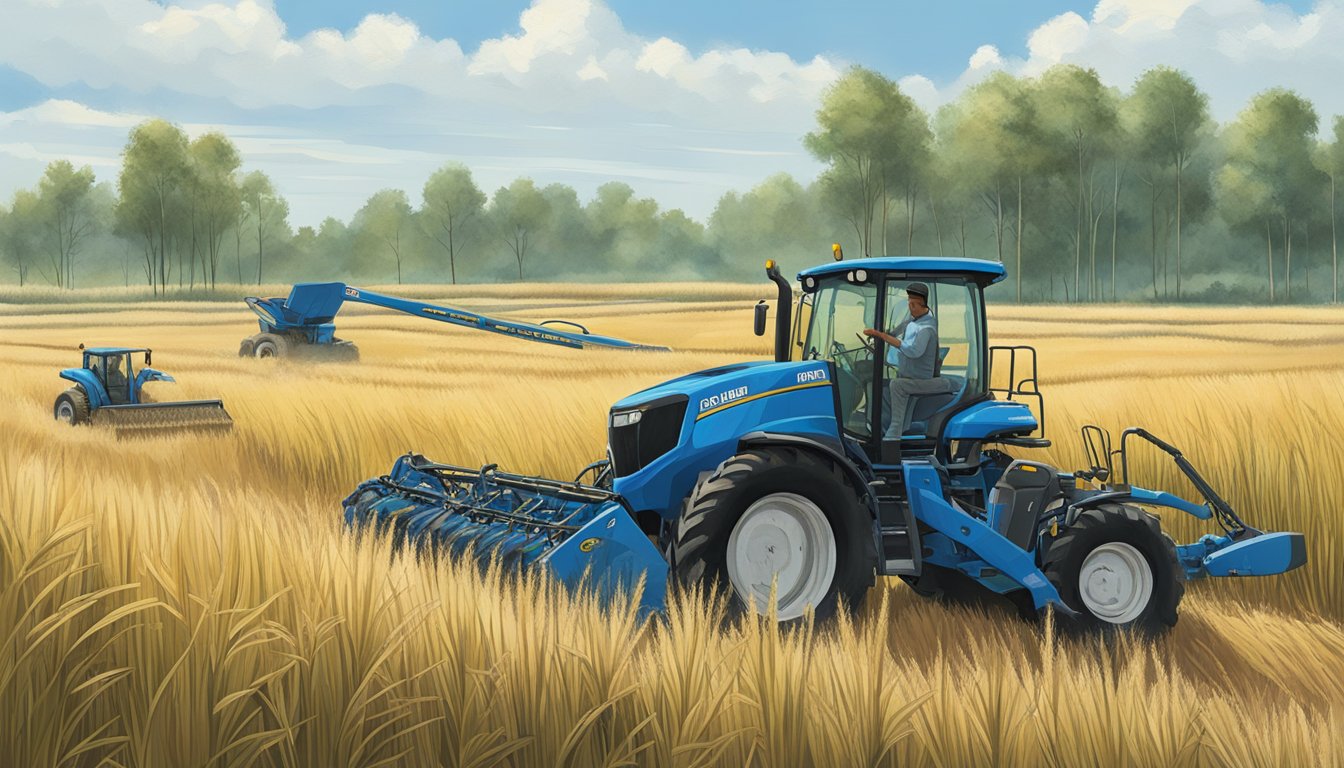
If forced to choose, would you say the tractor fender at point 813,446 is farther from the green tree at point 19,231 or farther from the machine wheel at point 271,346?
the green tree at point 19,231

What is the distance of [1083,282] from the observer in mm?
107312

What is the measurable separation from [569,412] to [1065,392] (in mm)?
5486

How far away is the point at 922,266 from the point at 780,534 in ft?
6.09

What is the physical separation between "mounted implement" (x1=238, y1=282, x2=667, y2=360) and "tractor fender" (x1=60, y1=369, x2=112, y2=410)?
8.75 m

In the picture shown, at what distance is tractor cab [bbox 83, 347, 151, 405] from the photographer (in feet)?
55.5

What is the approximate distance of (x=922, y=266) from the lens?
7.08 metres

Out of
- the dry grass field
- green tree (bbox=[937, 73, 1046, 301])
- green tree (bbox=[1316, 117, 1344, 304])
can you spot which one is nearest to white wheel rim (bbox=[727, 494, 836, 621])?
the dry grass field

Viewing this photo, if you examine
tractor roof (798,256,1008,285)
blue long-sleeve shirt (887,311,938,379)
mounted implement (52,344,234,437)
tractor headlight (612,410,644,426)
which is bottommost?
mounted implement (52,344,234,437)

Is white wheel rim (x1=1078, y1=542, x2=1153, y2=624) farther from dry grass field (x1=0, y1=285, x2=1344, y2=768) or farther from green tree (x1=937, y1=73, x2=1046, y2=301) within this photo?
green tree (x1=937, y1=73, x2=1046, y2=301)

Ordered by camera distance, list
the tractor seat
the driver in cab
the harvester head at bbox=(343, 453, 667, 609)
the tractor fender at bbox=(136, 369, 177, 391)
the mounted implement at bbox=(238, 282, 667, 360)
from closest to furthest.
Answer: the harvester head at bbox=(343, 453, 667, 609) → the driver in cab → the tractor seat → the tractor fender at bbox=(136, 369, 177, 391) → the mounted implement at bbox=(238, 282, 667, 360)

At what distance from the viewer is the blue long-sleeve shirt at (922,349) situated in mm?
6984

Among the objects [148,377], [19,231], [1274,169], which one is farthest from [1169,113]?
[19,231]

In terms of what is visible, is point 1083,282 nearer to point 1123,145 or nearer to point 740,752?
point 1123,145

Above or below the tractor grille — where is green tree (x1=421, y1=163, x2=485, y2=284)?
above
